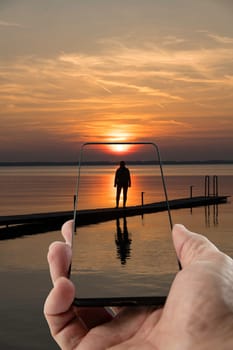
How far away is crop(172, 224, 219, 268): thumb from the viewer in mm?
1727

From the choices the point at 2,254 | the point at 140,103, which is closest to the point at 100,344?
the point at 2,254

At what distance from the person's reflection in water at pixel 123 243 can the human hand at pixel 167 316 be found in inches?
486

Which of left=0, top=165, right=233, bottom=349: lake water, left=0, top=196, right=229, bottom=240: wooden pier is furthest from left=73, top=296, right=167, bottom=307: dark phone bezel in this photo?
left=0, top=196, right=229, bottom=240: wooden pier

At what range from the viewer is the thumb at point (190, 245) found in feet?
5.66

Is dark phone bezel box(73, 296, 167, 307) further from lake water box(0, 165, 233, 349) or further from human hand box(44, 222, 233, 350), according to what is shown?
lake water box(0, 165, 233, 349)

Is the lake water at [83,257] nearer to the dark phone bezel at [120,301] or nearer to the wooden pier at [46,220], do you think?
the wooden pier at [46,220]

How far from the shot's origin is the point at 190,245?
68.3 inches

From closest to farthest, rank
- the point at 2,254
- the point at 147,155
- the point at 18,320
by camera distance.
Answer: the point at 147,155 < the point at 18,320 < the point at 2,254

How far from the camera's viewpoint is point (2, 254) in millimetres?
14695

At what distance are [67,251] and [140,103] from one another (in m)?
51.2

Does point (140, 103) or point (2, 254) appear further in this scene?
point (140, 103)

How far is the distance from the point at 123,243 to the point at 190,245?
15.2 meters

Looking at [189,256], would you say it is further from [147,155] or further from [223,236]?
[223,236]

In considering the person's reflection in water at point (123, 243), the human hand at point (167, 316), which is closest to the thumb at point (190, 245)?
the human hand at point (167, 316)
